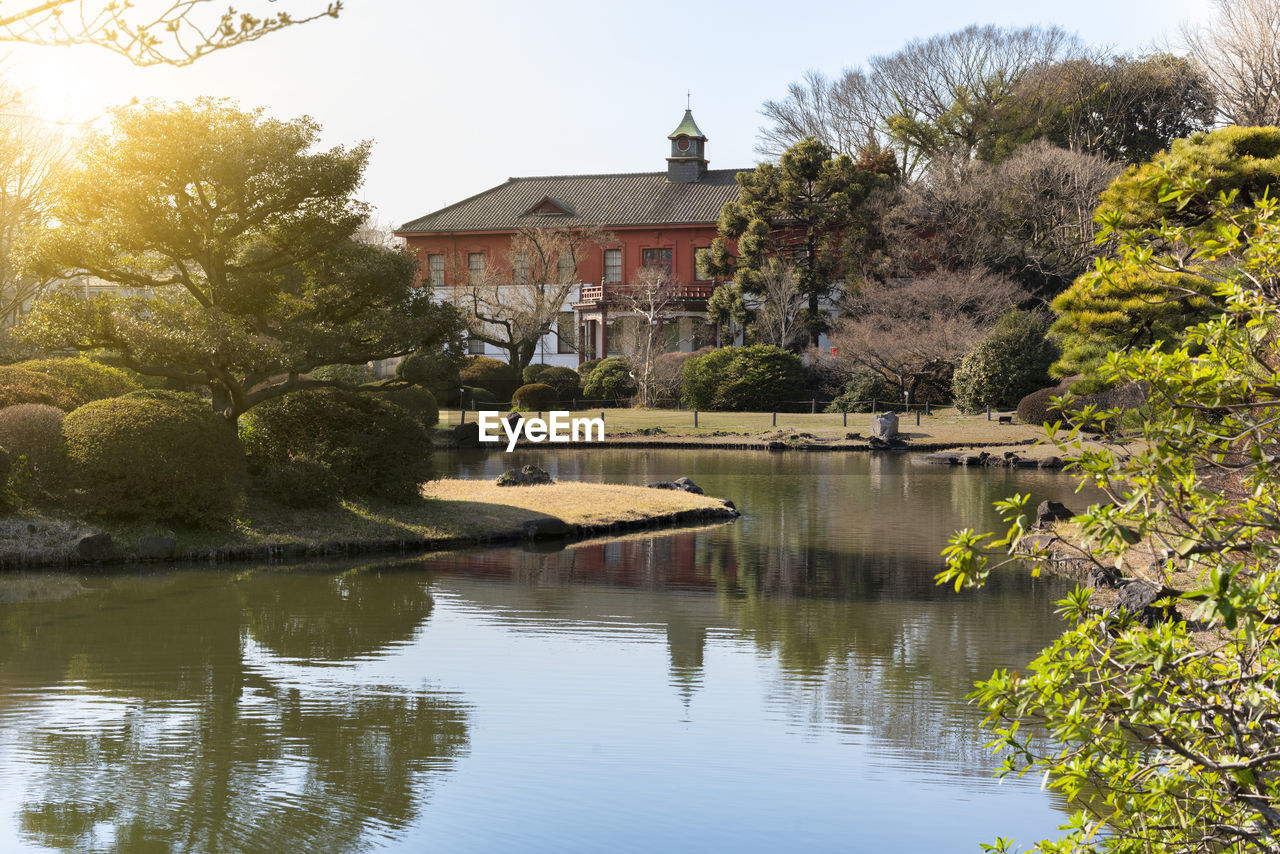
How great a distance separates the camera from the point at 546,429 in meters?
36.9

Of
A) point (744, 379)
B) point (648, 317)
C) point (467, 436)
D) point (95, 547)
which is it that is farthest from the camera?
point (648, 317)

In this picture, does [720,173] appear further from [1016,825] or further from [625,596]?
[1016,825]

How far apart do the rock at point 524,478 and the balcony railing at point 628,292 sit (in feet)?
83.9

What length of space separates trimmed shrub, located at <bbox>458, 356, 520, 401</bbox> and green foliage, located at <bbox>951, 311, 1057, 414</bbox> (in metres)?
16.5

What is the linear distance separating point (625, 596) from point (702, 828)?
6.45 metres

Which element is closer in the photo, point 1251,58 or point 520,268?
point 1251,58

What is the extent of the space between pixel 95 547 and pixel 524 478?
8.63 metres

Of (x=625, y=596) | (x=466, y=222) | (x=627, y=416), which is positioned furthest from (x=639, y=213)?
(x=625, y=596)

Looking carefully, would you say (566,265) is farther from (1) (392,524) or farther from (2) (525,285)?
(1) (392,524)

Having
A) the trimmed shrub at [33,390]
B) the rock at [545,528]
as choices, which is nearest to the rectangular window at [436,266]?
the trimmed shrub at [33,390]

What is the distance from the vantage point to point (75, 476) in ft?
47.9

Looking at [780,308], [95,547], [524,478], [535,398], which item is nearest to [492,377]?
[535,398]

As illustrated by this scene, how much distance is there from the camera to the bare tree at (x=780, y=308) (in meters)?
42.9

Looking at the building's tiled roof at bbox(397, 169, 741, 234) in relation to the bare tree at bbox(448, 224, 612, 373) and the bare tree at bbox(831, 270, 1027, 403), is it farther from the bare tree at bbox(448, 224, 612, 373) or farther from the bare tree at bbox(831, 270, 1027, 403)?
the bare tree at bbox(831, 270, 1027, 403)
